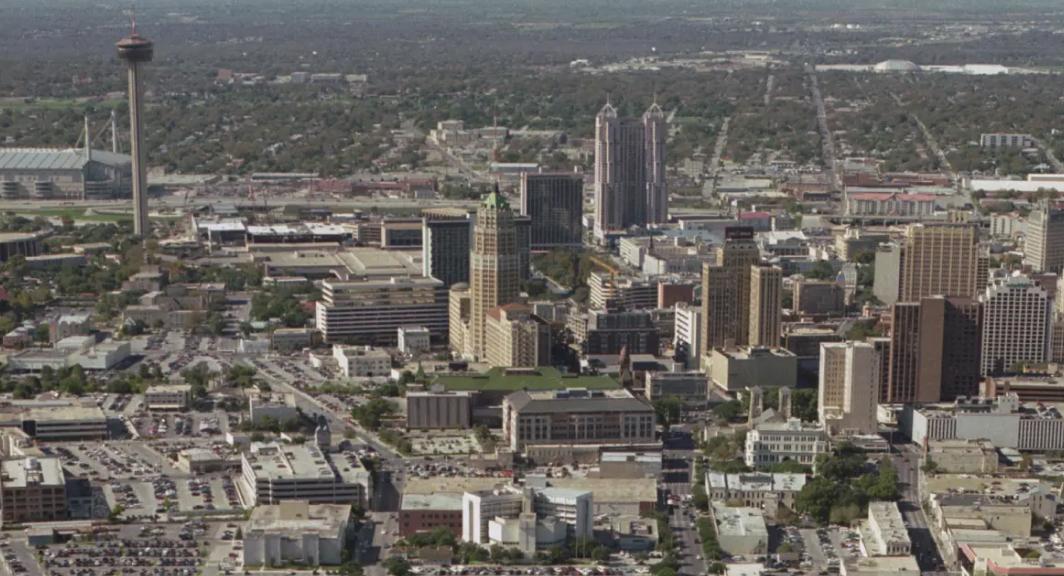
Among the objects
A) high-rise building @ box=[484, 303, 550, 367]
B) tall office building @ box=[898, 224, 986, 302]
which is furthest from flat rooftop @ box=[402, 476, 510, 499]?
tall office building @ box=[898, 224, 986, 302]

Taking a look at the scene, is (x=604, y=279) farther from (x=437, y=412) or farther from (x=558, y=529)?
(x=558, y=529)

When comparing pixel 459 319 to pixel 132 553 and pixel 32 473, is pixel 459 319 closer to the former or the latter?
pixel 32 473

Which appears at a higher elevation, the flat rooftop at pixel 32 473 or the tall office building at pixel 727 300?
the tall office building at pixel 727 300

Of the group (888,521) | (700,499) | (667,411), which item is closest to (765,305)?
(667,411)

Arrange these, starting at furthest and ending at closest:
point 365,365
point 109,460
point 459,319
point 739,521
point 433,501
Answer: point 459,319 → point 365,365 → point 109,460 → point 433,501 → point 739,521

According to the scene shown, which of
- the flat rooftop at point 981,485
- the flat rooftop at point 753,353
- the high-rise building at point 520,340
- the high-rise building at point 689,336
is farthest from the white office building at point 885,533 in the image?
the high-rise building at point 689,336

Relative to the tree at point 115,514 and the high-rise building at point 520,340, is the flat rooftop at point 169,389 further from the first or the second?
the tree at point 115,514

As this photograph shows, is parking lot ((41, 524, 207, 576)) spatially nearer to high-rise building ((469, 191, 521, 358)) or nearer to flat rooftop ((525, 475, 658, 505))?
flat rooftop ((525, 475, 658, 505))
